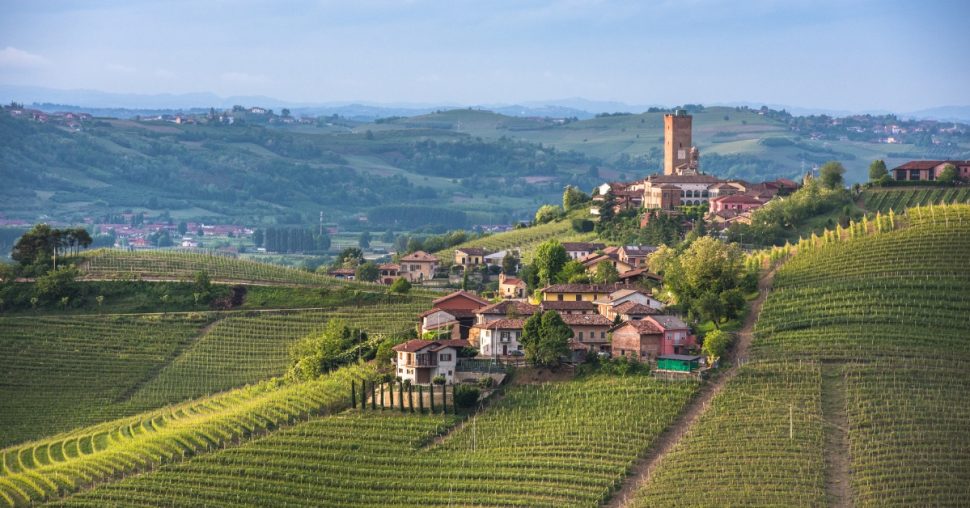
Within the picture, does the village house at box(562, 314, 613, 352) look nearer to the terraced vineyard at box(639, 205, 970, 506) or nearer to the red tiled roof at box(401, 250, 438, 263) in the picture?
the terraced vineyard at box(639, 205, 970, 506)

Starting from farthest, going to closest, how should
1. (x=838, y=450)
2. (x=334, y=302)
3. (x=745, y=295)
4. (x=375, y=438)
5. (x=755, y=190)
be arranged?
1. (x=755, y=190)
2. (x=334, y=302)
3. (x=745, y=295)
4. (x=375, y=438)
5. (x=838, y=450)

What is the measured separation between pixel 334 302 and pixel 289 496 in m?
26.1

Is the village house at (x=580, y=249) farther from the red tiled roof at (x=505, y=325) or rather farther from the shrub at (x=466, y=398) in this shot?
the shrub at (x=466, y=398)

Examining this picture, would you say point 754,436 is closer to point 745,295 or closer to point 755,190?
point 745,295

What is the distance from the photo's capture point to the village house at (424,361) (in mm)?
61344

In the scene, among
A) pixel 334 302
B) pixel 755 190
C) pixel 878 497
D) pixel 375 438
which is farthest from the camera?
pixel 755 190

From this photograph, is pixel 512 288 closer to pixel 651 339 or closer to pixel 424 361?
pixel 651 339

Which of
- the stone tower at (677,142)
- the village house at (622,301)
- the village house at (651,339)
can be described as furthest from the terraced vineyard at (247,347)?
the stone tower at (677,142)

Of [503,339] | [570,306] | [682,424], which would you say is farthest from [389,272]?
[682,424]

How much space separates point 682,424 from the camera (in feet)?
184

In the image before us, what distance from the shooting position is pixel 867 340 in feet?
204

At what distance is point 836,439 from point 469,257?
148 feet

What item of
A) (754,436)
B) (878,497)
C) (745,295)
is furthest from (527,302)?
(878,497)

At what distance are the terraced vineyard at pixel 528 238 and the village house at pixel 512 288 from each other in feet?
43.5
